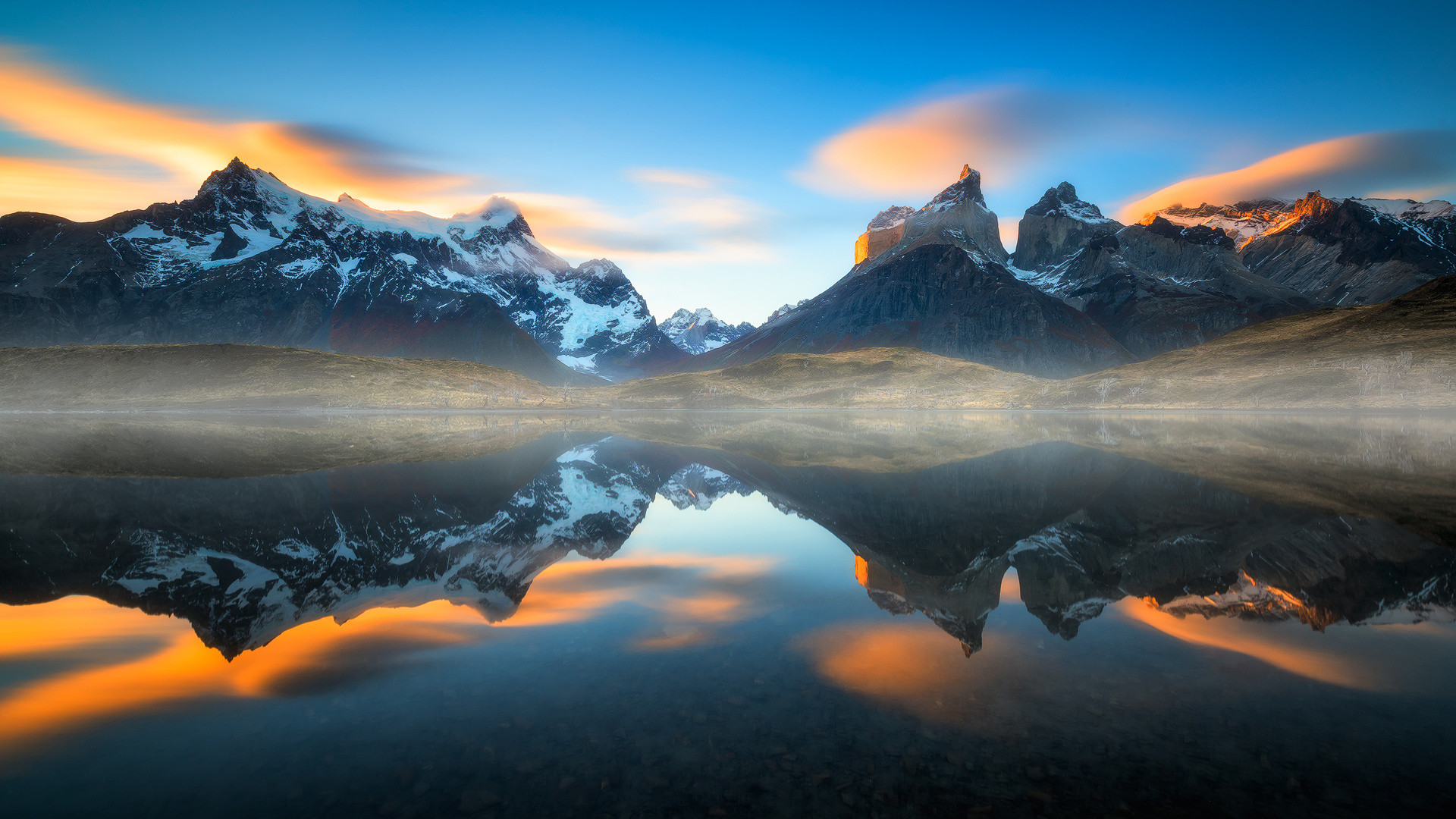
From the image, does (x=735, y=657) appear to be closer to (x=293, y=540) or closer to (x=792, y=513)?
(x=792, y=513)

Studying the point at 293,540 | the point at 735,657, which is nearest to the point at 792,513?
the point at 735,657

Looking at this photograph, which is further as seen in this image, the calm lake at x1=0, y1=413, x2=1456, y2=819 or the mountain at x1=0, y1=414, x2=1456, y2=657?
the mountain at x1=0, y1=414, x2=1456, y2=657

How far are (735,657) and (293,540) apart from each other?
14533 mm

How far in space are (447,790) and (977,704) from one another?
21.1 ft

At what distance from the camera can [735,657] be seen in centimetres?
1007

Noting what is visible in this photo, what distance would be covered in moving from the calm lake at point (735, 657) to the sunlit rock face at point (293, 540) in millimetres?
142

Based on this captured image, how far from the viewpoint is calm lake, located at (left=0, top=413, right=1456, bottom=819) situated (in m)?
6.55

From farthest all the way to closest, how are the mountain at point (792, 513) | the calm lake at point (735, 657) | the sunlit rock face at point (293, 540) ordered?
the sunlit rock face at point (293, 540)
the mountain at point (792, 513)
the calm lake at point (735, 657)

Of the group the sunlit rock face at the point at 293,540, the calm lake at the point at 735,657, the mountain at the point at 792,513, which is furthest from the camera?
the sunlit rock face at the point at 293,540

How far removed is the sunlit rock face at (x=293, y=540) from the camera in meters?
13.0

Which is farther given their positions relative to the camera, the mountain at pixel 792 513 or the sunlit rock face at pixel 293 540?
the sunlit rock face at pixel 293 540

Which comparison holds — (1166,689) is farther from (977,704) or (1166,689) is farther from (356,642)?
(356,642)

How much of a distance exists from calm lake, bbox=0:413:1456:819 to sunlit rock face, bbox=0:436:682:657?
0.14 m

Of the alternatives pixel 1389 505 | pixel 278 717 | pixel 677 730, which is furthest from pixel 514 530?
pixel 1389 505
